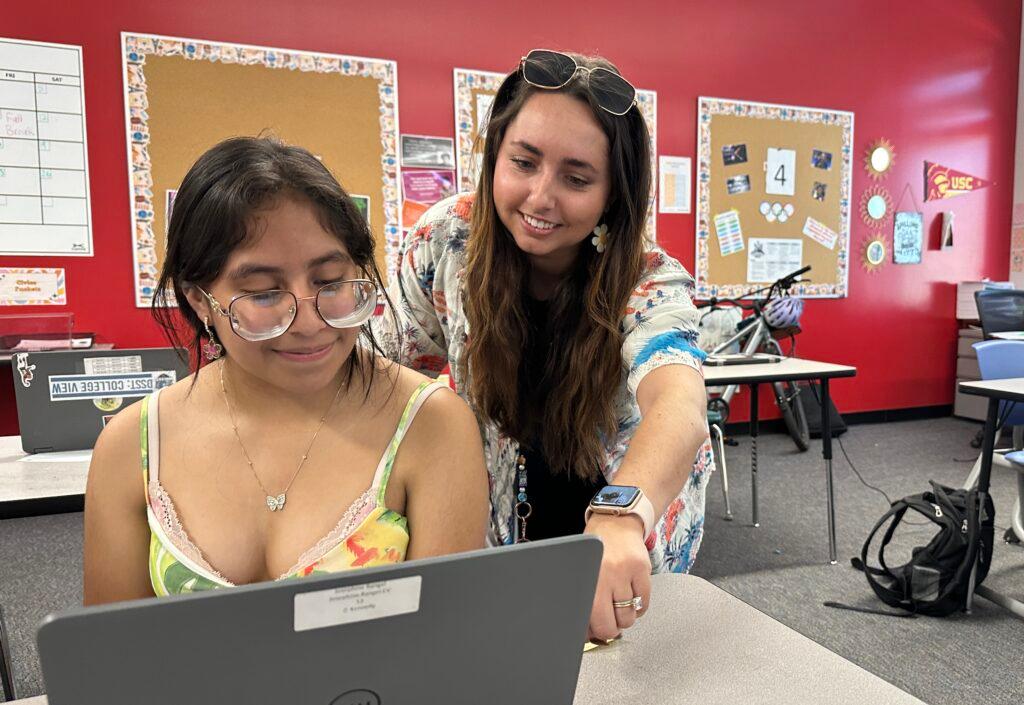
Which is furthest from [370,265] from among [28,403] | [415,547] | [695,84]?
[695,84]

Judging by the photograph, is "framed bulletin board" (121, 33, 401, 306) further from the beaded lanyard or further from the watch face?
the watch face

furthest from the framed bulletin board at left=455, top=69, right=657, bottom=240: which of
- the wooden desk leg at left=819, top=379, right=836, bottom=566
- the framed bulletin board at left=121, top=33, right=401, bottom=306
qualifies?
the wooden desk leg at left=819, top=379, right=836, bottom=566

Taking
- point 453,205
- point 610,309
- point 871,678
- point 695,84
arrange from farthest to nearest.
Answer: point 695,84
point 453,205
point 610,309
point 871,678

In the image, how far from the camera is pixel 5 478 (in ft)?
5.02

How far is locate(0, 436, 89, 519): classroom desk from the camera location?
1372 millimetres

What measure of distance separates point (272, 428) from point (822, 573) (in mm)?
2410

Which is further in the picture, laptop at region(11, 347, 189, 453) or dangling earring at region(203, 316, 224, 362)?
laptop at region(11, 347, 189, 453)

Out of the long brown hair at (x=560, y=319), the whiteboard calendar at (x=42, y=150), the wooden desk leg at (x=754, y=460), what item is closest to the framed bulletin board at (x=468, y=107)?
the wooden desk leg at (x=754, y=460)

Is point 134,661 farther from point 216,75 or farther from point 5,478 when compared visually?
point 216,75

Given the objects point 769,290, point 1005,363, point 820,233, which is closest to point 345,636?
point 1005,363

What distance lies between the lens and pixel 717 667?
744 millimetres

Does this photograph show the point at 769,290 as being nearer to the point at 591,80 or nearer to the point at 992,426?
the point at 992,426

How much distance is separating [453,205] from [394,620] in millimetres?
1045

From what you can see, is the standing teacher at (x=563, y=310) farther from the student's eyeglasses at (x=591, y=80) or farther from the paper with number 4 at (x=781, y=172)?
the paper with number 4 at (x=781, y=172)
